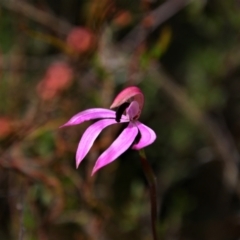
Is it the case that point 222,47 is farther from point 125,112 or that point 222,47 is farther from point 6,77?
point 125,112

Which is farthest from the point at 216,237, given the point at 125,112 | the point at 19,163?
the point at 125,112

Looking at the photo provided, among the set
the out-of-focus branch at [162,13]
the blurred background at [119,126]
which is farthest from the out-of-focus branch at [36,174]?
the out-of-focus branch at [162,13]

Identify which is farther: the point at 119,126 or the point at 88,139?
the point at 119,126

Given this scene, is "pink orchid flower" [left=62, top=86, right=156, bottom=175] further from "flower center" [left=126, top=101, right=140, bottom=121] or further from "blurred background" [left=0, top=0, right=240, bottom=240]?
"blurred background" [left=0, top=0, right=240, bottom=240]

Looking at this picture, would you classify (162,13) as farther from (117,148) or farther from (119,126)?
(117,148)

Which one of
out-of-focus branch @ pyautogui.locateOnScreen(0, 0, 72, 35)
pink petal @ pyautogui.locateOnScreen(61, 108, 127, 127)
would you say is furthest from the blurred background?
pink petal @ pyautogui.locateOnScreen(61, 108, 127, 127)

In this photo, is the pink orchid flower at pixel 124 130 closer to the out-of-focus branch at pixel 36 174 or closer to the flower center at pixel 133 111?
the flower center at pixel 133 111

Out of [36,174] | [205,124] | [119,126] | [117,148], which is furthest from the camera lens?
[205,124]

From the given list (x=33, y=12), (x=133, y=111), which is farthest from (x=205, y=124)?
(x=133, y=111)
